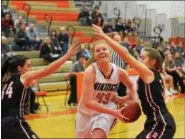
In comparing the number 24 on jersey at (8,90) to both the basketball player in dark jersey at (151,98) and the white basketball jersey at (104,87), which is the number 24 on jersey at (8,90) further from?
the basketball player in dark jersey at (151,98)

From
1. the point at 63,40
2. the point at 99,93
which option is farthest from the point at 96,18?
the point at 99,93

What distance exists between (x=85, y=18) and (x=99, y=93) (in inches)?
622

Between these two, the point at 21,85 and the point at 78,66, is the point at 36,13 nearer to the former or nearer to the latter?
the point at 78,66

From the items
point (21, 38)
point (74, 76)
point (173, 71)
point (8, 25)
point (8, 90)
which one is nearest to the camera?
point (8, 90)

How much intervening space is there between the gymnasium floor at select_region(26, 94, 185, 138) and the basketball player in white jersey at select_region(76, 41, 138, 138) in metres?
3.04

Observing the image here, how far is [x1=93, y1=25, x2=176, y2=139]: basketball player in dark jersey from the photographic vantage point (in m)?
Answer: 4.27

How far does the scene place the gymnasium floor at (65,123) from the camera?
8117 millimetres

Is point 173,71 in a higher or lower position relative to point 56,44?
lower

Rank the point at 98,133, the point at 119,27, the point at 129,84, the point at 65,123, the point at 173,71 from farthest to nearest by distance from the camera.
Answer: the point at 119,27 < the point at 173,71 < the point at 65,123 < the point at 129,84 < the point at 98,133

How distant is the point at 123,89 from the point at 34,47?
854cm

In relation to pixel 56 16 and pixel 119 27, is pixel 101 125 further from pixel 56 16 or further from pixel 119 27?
pixel 56 16

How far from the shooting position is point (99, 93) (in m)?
4.84

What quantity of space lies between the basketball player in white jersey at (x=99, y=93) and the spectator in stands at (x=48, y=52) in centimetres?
999

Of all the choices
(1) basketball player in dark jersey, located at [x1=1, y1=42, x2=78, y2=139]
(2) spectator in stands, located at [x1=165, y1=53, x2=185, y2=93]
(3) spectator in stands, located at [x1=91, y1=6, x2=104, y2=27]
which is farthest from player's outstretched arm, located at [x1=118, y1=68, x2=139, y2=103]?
(3) spectator in stands, located at [x1=91, y1=6, x2=104, y2=27]
